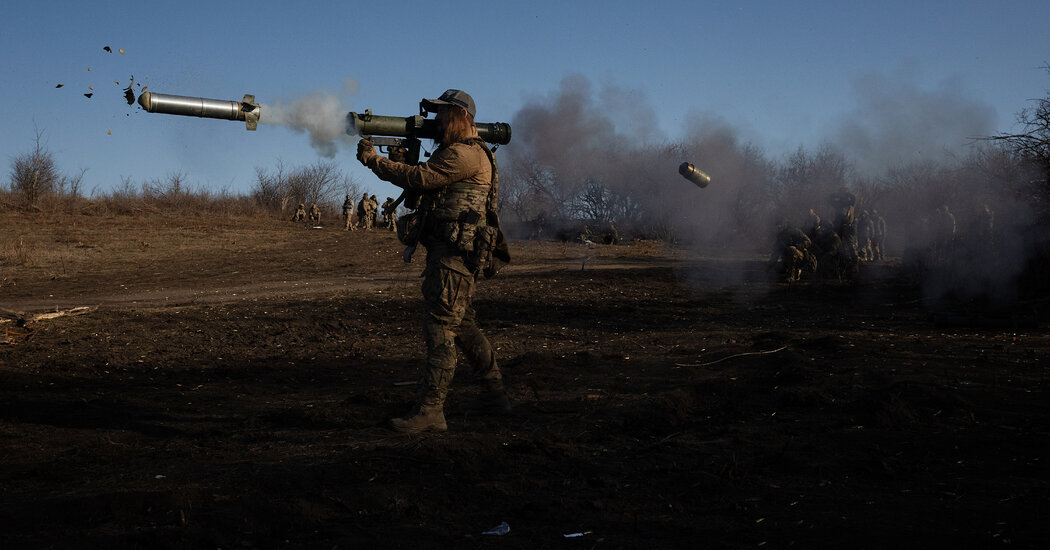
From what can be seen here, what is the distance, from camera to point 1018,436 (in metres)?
4.65

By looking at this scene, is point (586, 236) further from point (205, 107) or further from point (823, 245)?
point (205, 107)

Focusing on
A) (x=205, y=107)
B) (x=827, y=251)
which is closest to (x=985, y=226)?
(x=827, y=251)

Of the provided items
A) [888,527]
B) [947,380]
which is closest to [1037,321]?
[947,380]

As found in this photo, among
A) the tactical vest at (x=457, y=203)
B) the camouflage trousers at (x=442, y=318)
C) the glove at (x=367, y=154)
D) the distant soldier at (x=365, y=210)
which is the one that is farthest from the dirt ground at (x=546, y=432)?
the distant soldier at (x=365, y=210)

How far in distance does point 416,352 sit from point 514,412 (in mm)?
3451

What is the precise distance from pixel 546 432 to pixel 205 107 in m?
3.76

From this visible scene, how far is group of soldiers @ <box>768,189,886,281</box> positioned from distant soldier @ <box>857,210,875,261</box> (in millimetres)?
1891

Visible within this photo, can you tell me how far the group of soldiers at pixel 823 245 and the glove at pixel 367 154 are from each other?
36.9 feet

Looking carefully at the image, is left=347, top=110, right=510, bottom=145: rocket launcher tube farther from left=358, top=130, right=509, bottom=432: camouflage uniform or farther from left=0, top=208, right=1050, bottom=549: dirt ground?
left=0, top=208, right=1050, bottom=549: dirt ground

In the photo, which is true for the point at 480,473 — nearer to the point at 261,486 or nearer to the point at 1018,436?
the point at 261,486

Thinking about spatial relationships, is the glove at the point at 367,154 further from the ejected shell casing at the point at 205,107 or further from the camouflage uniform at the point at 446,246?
the ejected shell casing at the point at 205,107

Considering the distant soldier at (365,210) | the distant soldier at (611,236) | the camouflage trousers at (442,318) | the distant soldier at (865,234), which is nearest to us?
the camouflage trousers at (442,318)

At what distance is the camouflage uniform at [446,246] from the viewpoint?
205 inches

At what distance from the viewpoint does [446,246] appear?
211 inches
